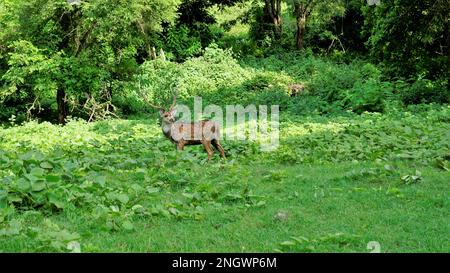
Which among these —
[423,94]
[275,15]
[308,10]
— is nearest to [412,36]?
[423,94]

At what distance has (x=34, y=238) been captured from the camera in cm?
557

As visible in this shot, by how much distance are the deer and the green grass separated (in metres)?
0.29

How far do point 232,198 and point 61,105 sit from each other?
48.5 feet

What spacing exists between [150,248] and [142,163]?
4.67 meters

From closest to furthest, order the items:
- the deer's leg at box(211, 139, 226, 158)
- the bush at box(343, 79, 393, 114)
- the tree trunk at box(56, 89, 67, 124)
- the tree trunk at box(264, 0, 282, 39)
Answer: the deer's leg at box(211, 139, 226, 158)
the bush at box(343, 79, 393, 114)
the tree trunk at box(56, 89, 67, 124)
the tree trunk at box(264, 0, 282, 39)

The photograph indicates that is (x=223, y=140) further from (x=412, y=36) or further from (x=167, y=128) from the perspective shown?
(x=412, y=36)

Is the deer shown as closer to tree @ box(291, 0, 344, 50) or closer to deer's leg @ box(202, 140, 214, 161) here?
deer's leg @ box(202, 140, 214, 161)

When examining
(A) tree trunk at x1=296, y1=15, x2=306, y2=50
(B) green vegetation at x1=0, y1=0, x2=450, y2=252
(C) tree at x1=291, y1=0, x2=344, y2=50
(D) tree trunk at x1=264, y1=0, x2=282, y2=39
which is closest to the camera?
(B) green vegetation at x1=0, y1=0, x2=450, y2=252

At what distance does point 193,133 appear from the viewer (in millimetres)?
11234

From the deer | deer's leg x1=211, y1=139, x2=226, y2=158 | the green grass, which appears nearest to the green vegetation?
the green grass

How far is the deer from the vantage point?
11.2 metres

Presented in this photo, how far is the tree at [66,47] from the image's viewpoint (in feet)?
62.3

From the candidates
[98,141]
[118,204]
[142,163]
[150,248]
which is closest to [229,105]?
[98,141]
